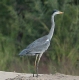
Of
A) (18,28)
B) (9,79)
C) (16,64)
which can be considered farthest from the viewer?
(18,28)

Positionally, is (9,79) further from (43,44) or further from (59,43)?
(59,43)

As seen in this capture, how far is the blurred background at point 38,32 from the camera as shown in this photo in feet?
39.2

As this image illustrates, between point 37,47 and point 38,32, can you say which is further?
point 38,32

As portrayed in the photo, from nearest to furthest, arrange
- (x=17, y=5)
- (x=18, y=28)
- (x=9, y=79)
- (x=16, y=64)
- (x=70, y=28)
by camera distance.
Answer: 1. (x=9, y=79)
2. (x=16, y=64)
3. (x=70, y=28)
4. (x=18, y=28)
5. (x=17, y=5)

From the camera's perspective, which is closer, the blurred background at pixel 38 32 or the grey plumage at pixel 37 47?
the grey plumage at pixel 37 47

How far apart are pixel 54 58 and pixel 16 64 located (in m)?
1.18

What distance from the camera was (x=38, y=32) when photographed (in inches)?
549

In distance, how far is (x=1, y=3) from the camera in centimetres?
1442

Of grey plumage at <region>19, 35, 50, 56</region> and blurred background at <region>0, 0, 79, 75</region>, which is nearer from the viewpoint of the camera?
grey plumage at <region>19, 35, 50, 56</region>

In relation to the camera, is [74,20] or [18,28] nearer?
[74,20]

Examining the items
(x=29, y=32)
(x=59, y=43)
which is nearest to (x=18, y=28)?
(x=29, y=32)

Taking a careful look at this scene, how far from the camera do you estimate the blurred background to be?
1195 centimetres

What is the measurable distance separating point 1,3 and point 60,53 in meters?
3.20

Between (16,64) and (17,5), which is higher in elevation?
(17,5)
